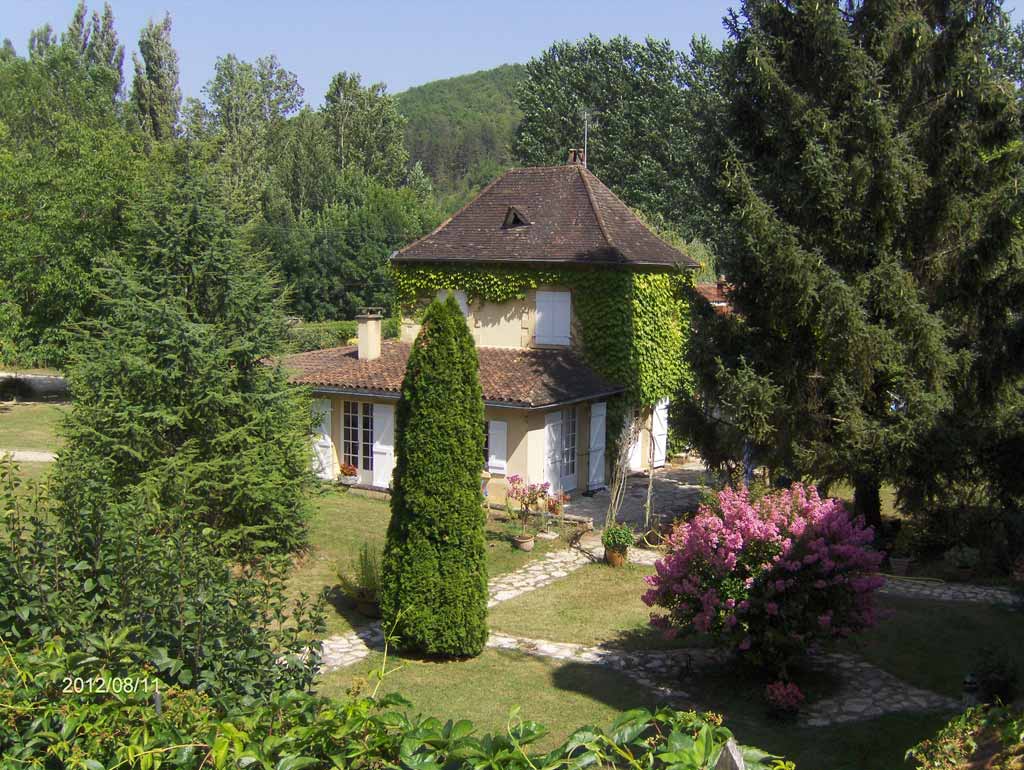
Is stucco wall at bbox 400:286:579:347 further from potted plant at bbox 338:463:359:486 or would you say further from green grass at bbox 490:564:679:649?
green grass at bbox 490:564:679:649

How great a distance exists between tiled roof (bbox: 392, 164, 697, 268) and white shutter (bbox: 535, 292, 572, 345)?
0.94 metres

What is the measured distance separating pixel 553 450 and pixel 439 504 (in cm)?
890

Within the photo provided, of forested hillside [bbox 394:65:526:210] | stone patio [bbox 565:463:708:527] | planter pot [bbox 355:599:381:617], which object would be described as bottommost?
planter pot [bbox 355:599:381:617]

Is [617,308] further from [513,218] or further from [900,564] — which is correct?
[900,564]

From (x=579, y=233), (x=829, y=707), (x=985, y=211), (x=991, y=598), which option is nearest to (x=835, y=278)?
(x=985, y=211)

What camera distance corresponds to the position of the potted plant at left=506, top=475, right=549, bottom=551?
16688mm

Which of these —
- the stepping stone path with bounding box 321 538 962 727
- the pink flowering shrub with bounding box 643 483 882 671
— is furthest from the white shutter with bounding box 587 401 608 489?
the pink flowering shrub with bounding box 643 483 882 671

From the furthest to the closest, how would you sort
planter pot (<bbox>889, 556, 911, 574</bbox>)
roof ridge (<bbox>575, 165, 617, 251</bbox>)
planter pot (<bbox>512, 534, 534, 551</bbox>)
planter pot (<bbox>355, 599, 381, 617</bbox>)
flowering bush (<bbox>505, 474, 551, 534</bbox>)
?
roof ridge (<bbox>575, 165, 617, 251</bbox>)
flowering bush (<bbox>505, 474, 551, 534</bbox>)
planter pot (<bbox>512, 534, 534, 551</bbox>)
planter pot (<bbox>889, 556, 911, 574</bbox>)
planter pot (<bbox>355, 599, 381, 617</bbox>)

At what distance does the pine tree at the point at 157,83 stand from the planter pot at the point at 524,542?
4252cm

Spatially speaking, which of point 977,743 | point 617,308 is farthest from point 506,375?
point 977,743

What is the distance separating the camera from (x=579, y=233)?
2244cm

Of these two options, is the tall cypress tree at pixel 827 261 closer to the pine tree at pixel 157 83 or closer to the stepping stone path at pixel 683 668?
the stepping stone path at pixel 683 668

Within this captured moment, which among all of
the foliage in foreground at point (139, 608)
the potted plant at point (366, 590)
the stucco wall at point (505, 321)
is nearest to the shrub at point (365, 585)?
the potted plant at point (366, 590)

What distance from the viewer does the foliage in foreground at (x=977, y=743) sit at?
5.60m
